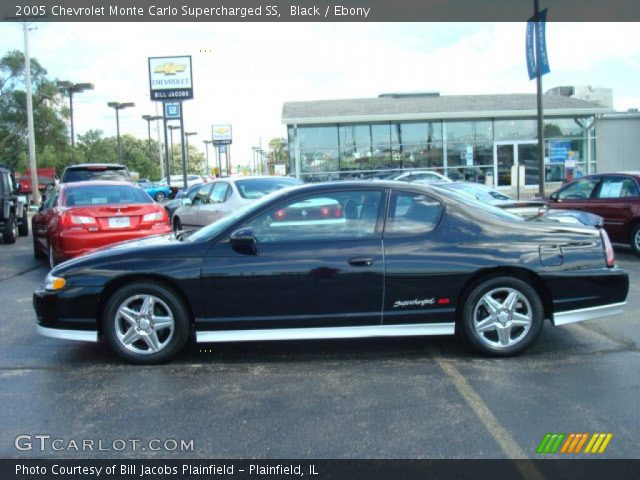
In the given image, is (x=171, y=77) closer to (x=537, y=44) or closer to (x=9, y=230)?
(x=9, y=230)

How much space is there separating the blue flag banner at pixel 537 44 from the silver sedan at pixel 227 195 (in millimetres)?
8235

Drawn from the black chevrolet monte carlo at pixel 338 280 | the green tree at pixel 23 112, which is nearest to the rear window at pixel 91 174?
the black chevrolet monte carlo at pixel 338 280

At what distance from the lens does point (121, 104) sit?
5738 centimetres

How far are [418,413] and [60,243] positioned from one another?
6736 mm

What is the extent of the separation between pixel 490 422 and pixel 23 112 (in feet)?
185

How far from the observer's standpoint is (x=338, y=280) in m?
4.90

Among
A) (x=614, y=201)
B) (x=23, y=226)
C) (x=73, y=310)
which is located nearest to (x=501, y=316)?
(x=73, y=310)

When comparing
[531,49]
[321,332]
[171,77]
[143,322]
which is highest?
[171,77]

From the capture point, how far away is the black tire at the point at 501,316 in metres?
5.00

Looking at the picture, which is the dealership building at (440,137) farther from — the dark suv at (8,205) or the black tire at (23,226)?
the dark suv at (8,205)

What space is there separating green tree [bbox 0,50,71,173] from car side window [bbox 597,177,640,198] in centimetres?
5120

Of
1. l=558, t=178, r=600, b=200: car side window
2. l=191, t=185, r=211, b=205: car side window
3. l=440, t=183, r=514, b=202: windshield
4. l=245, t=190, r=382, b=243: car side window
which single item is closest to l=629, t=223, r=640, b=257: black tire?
l=558, t=178, r=600, b=200: car side window

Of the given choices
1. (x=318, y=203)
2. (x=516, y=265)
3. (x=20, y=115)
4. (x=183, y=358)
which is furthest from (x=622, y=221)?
(x=20, y=115)

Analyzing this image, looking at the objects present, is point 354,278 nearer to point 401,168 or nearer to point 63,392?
point 63,392
